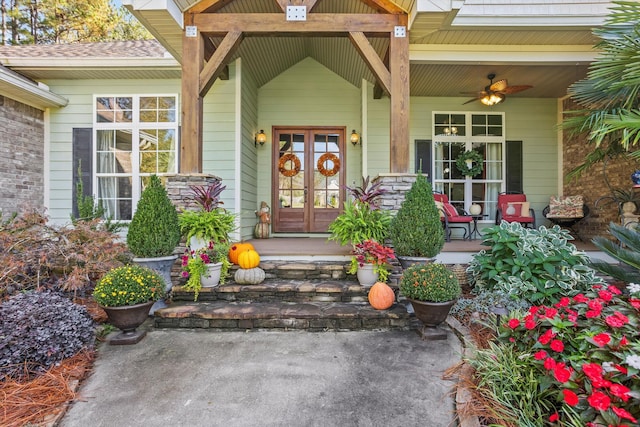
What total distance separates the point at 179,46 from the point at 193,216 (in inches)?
96.5

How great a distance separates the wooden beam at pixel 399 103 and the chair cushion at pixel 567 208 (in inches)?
140

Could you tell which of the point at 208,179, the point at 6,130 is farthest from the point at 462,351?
the point at 6,130

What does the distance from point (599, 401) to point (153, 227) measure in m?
3.42

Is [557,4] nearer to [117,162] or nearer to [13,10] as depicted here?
[117,162]

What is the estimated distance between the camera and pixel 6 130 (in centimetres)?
460

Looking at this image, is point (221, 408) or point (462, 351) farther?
point (462, 351)

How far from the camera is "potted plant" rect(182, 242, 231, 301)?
3.16 metres

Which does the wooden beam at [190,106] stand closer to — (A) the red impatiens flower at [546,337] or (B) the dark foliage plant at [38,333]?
(B) the dark foliage plant at [38,333]

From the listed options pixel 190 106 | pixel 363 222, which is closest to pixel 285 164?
pixel 190 106

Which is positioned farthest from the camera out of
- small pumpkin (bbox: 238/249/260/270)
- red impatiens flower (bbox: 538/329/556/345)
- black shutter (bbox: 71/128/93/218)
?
black shutter (bbox: 71/128/93/218)

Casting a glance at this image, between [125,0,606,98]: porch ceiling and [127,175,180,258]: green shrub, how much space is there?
2.12 m

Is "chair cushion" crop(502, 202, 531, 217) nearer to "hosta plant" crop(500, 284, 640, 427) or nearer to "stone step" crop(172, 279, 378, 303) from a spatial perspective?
"stone step" crop(172, 279, 378, 303)

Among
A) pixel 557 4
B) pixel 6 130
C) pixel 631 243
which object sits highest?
pixel 557 4

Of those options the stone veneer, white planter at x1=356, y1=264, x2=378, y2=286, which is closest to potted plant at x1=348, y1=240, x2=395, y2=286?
white planter at x1=356, y1=264, x2=378, y2=286
